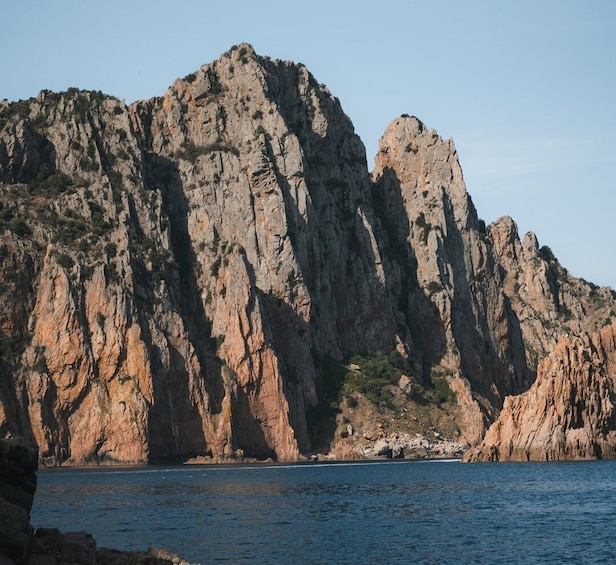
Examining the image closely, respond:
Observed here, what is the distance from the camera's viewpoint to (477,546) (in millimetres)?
56938

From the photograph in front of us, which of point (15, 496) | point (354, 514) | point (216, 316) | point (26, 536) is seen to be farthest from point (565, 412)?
point (26, 536)

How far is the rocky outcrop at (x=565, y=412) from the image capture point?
118 m

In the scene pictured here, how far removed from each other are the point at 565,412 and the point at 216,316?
64847 mm

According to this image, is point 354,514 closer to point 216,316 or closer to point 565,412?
point 565,412

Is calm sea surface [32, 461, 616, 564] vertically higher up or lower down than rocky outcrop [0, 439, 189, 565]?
lower down

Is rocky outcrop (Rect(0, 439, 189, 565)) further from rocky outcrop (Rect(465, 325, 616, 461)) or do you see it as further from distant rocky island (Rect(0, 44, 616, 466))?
distant rocky island (Rect(0, 44, 616, 466))

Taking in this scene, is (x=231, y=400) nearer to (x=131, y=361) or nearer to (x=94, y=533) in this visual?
(x=131, y=361)

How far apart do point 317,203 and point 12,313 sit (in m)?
70.7

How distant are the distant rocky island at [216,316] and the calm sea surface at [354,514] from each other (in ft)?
63.3

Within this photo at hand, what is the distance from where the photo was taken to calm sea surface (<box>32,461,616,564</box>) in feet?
182

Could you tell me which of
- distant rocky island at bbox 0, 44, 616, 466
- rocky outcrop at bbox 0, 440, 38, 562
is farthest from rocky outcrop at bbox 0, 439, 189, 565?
distant rocky island at bbox 0, 44, 616, 466

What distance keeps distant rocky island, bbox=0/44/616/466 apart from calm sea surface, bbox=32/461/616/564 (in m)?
19.3

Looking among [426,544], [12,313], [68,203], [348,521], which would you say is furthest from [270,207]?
[426,544]

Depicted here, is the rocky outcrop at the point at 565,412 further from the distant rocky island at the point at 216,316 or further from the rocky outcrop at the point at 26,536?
the rocky outcrop at the point at 26,536
